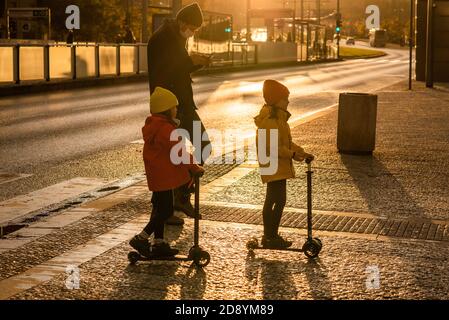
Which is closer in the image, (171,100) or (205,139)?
(171,100)

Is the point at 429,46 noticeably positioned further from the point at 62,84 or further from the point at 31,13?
the point at 31,13

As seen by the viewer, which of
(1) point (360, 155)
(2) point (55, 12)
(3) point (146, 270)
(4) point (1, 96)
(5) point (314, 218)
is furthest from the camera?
(2) point (55, 12)

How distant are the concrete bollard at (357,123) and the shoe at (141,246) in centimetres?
624

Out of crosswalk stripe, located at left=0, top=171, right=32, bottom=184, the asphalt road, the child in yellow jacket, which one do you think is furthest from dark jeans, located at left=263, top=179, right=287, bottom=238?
crosswalk stripe, located at left=0, top=171, right=32, bottom=184

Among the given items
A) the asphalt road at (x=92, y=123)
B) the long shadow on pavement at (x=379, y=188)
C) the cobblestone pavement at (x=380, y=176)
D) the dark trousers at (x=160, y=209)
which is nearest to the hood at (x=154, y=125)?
the dark trousers at (x=160, y=209)

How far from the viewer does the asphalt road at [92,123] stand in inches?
427

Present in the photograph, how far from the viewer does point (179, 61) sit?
7.72m

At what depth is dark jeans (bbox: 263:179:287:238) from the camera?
6551mm

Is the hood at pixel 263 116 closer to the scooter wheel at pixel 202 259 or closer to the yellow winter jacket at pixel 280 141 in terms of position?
the yellow winter jacket at pixel 280 141

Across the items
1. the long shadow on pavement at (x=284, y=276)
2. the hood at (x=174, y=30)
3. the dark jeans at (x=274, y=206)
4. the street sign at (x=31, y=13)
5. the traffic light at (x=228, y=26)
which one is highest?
the street sign at (x=31, y=13)

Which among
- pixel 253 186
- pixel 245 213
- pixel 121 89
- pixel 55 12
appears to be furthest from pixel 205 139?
pixel 55 12

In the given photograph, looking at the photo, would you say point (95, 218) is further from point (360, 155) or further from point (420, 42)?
point (420, 42)

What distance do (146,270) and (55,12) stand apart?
67.8 meters

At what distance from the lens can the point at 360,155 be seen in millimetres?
11875
